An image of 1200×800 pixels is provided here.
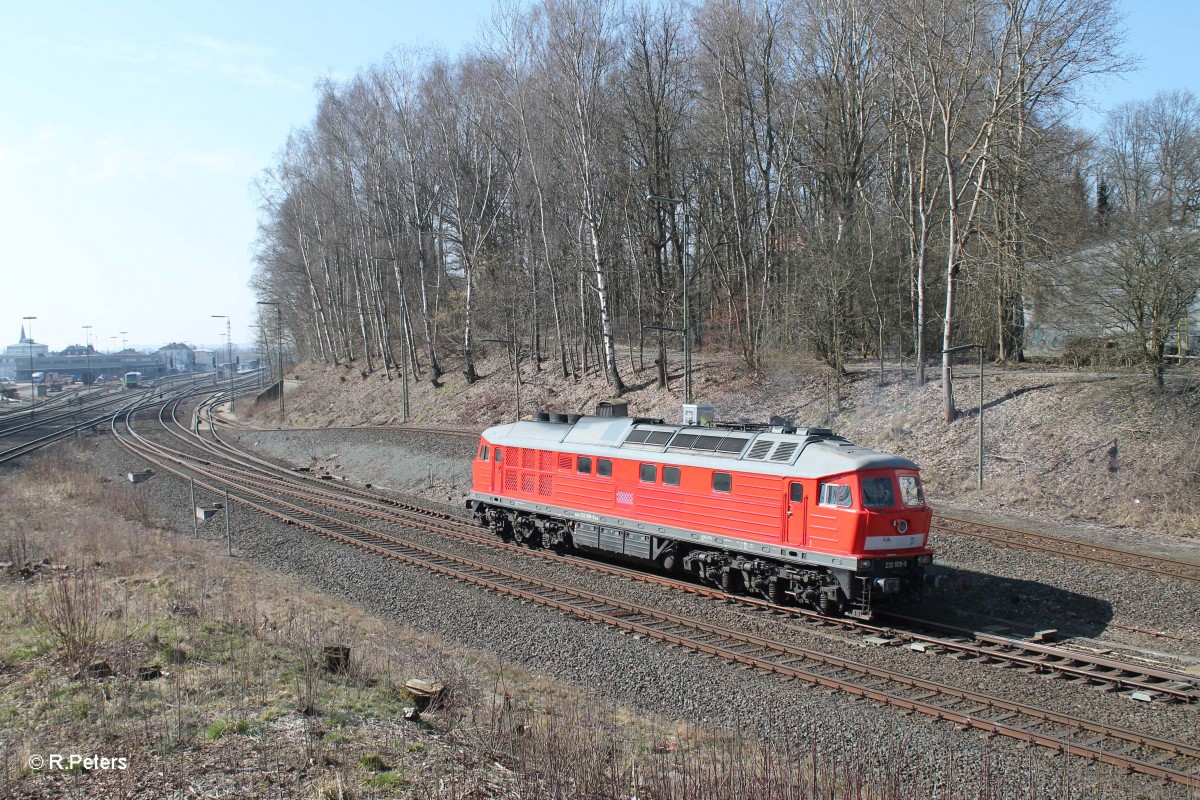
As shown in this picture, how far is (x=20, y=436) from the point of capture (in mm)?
48562

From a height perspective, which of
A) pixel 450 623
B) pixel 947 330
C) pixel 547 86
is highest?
pixel 547 86

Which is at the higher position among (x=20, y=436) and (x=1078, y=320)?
(x=1078, y=320)

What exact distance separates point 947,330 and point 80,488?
3069 centimetres

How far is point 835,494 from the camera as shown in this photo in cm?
1413

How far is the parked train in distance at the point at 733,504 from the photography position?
555 inches

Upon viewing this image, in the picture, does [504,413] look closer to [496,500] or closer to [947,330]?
[496,500]

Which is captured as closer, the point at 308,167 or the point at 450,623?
the point at 450,623

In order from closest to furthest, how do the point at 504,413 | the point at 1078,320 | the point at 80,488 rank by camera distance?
the point at 1078,320, the point at 80,488, the point at 504,413

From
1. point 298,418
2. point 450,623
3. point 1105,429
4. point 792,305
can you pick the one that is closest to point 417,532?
point 450,623

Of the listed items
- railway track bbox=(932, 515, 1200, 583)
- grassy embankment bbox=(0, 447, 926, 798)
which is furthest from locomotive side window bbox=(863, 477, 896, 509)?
grassy embankment bbox=(0, 447, 926, 798)

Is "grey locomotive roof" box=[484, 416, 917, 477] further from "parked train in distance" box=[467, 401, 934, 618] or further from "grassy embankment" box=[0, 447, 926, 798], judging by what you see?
"grassy embankment" box=[0, 447, 926, 798]

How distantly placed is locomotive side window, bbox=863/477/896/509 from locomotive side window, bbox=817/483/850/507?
0.31 meters

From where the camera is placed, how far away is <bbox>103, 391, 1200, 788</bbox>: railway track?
9.28m

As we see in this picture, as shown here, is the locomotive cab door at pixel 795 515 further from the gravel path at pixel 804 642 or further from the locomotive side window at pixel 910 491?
the locomotive side window at pixel 910 491
